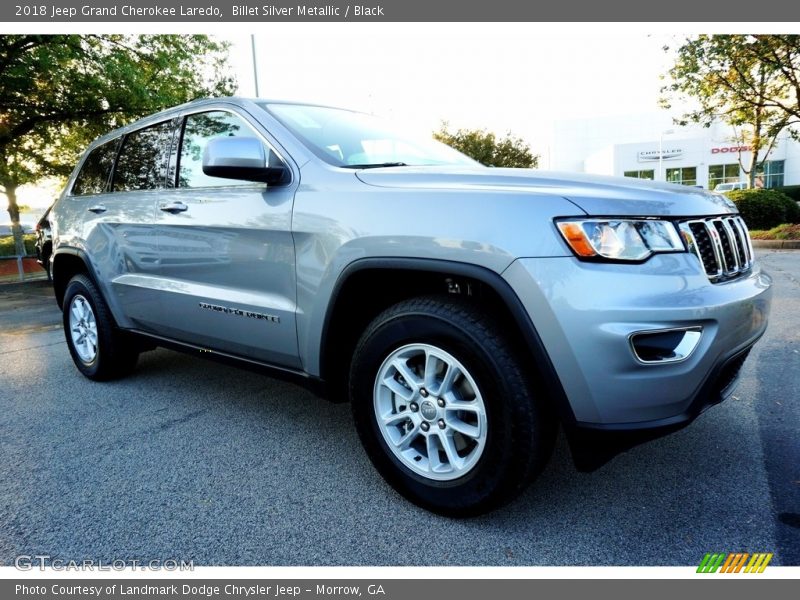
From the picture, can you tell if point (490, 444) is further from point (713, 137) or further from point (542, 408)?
point (713, 137)

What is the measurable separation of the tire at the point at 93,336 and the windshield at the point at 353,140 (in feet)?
6.83

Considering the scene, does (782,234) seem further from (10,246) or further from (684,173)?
(684,173)

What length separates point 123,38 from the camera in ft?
41.5

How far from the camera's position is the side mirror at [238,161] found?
8.39ft

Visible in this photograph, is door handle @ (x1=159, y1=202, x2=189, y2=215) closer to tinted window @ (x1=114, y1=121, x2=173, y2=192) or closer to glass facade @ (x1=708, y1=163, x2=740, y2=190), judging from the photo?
tinted window @ (x1=114, y1=121, x2=173, y2=192)

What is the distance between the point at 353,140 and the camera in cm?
303

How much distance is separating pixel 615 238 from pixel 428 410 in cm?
94

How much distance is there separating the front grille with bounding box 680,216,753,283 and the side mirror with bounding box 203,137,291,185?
1.73 meters

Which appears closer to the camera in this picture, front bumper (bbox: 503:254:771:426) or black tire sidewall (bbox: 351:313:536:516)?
front bumper (bbox: 503:254:771:426)

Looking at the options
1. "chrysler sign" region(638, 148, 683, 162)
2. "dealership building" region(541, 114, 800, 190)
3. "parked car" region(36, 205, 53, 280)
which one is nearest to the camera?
"parked car" region(36, 205, 53, 280)

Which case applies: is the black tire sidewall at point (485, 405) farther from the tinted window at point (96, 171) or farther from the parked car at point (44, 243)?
the parked car at point (44, 243)

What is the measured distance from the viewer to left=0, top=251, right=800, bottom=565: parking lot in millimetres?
2064

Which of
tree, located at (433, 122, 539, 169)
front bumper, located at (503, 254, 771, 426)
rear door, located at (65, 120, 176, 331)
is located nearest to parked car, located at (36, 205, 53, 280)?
rear door, located at (65, 120, 176, 331)

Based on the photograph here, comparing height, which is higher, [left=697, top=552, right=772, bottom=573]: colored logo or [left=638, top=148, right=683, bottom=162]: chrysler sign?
[left=638, top=148, right=683, bottom=162]: chrysler sign
